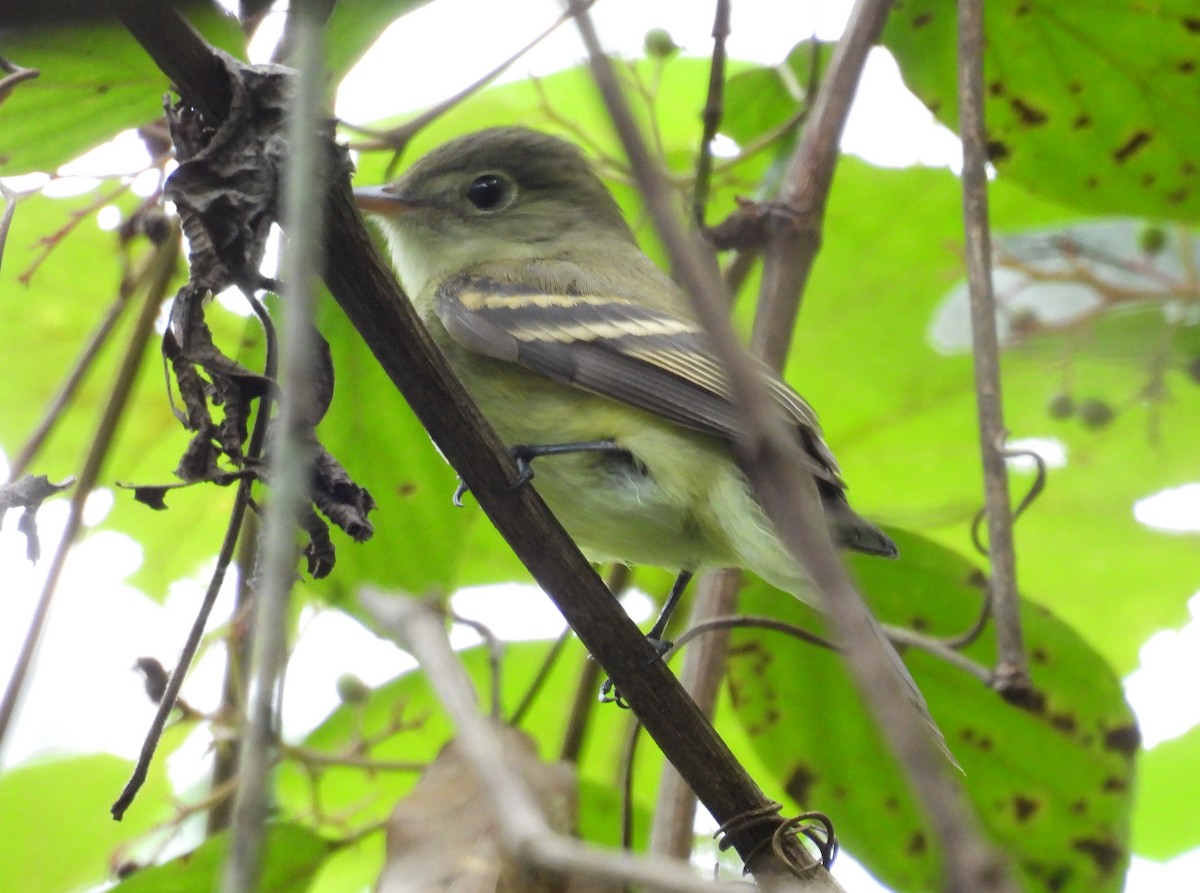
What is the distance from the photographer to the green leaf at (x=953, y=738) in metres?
2.34

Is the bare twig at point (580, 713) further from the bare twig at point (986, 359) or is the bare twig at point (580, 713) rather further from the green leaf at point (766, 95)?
the green leaf at point (766, 95)

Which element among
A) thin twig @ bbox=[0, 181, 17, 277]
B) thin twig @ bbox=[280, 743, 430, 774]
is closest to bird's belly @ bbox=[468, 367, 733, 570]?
thin twig @ bbox=[280, 743, 430, 774]

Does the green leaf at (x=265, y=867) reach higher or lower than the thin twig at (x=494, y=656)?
lower

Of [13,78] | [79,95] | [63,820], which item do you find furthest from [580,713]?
[13,78]

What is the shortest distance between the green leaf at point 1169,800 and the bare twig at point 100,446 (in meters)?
2.16

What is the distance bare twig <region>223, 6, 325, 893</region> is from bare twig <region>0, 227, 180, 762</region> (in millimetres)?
1470

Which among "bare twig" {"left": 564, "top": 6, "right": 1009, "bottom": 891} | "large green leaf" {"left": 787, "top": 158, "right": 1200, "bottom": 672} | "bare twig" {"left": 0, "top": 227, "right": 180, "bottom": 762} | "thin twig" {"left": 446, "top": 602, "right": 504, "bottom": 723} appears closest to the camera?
"bare twig" {"left": 564, "top": 6, "right": 1009, "bottom": 891}

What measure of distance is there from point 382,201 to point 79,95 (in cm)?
92

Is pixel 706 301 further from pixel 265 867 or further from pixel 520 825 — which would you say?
pixel 265 867

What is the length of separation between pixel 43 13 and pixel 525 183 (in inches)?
96.6

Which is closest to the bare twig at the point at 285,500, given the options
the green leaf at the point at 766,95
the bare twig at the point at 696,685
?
the bare twig at the point at 696,685

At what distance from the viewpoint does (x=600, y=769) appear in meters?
2.83

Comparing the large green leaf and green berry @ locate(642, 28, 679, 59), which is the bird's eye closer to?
green berry @ locate(642, 28, 679, 59)

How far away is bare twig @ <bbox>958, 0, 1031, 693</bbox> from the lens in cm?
194
